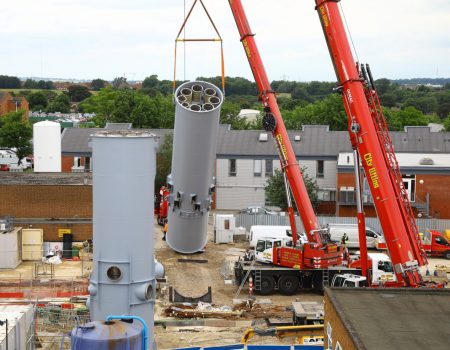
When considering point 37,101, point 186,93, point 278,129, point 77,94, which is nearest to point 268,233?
point 278,129

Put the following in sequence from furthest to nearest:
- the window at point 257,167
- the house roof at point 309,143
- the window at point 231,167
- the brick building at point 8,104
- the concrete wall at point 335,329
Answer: the brick building at point 8,104 → the window at point 231,167 → the house roof at point 309,143 → the window at point 257,167 → the concrete wall at point 335,329

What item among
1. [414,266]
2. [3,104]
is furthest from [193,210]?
[3,104]

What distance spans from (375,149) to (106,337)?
10709 mm

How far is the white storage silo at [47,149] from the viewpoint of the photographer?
165 feet

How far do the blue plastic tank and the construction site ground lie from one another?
33.8ft

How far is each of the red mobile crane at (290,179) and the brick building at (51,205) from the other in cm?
1162

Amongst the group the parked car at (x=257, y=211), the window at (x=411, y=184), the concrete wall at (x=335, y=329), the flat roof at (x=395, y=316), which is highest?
the window at (x=411, y=184)

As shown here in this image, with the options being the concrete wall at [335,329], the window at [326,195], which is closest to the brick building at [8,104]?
the window at [326,195]

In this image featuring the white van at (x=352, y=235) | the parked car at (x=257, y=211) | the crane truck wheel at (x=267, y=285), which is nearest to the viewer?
the crane truck wheel at (x=267, y=285)

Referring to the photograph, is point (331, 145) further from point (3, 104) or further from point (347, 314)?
point (3, 104)

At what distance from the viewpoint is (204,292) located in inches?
1330

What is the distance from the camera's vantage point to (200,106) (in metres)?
29.7

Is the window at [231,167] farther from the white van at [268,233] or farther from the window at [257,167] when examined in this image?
the white van at [268,233]

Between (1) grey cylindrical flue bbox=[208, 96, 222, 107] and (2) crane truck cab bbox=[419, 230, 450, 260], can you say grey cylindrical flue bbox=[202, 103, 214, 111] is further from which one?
(2) crane truck cab bbox=[419, 230, 450, 260]
